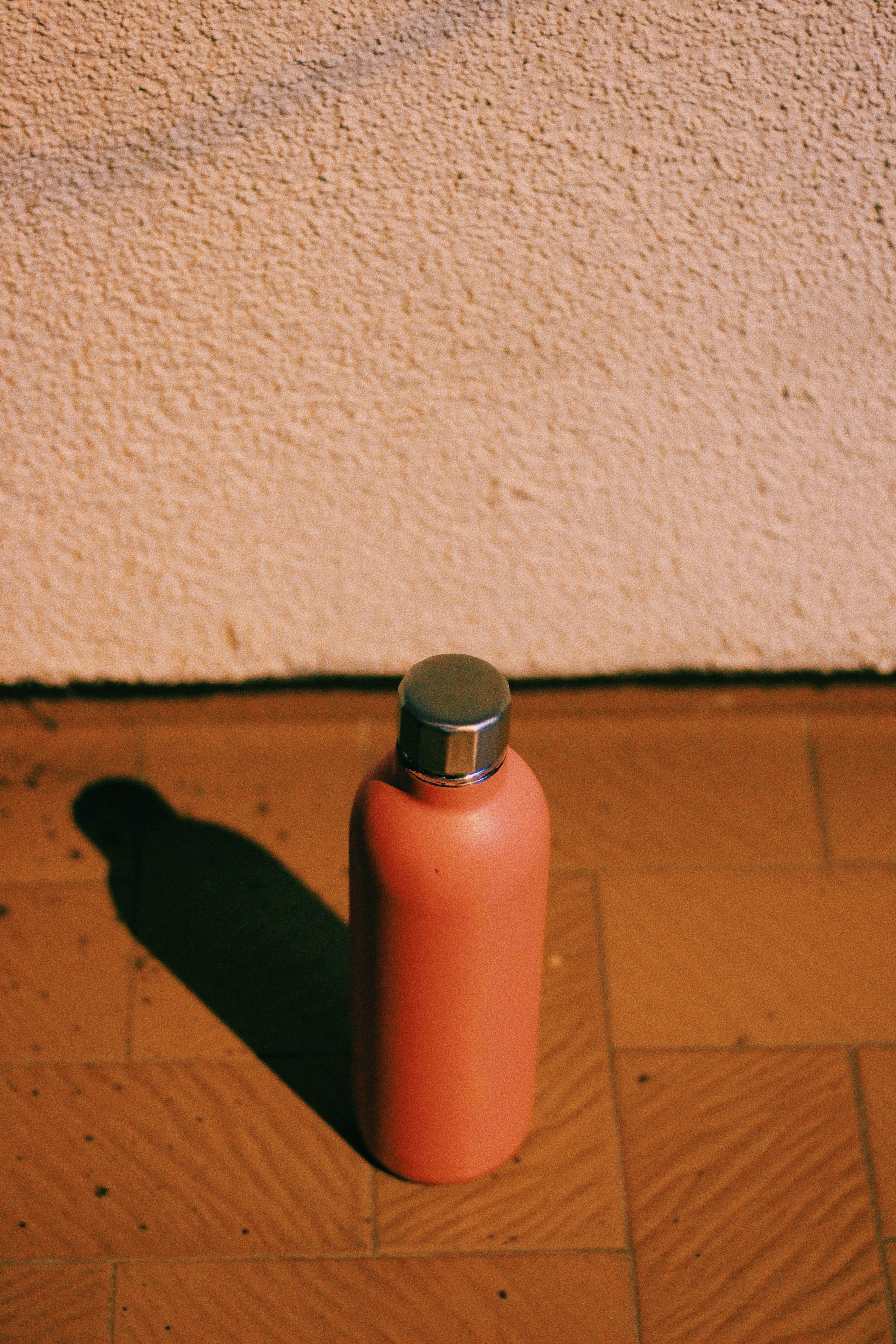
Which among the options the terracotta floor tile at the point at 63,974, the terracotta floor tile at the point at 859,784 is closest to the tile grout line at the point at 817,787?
the terracotta floor tile at the point at 859,784

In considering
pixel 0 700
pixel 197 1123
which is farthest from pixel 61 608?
pixel 197 1123

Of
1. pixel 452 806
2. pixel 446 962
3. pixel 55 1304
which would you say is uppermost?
pixel 452 806

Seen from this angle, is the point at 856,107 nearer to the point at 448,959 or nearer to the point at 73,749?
the point at 448,959

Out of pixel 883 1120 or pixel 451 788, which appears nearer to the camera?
pixel 451 788

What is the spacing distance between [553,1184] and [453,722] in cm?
53

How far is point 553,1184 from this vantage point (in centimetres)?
95

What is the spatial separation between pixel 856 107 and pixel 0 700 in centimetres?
112

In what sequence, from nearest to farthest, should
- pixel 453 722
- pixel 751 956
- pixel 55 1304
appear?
1. pixel 453 722
2. pixel 55 1304
3. pixel 751 956

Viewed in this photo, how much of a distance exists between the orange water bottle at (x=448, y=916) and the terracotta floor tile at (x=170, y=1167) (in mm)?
104

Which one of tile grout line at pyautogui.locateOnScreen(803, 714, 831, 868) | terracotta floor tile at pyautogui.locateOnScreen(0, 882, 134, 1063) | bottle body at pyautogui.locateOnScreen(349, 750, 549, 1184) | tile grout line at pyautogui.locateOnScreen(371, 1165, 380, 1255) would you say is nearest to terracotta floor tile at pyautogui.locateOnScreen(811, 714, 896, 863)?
tile grout line at pyautogui.locateOnScreen(803, 714, 831, 868)

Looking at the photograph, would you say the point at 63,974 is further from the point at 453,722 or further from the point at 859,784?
the point at 859,784

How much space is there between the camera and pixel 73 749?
126 centimetres

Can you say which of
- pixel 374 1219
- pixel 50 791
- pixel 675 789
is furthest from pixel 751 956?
pixel 50 791

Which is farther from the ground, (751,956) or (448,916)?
(448,916)
